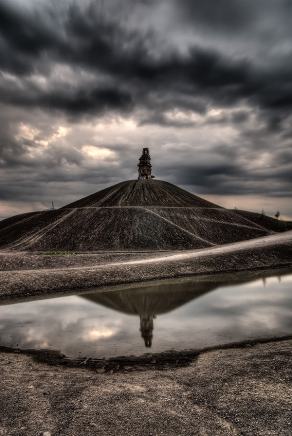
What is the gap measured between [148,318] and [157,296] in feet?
24.8

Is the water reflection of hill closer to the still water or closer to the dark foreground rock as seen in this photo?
the still water

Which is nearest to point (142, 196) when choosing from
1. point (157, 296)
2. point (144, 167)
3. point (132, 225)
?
point (132, 225)

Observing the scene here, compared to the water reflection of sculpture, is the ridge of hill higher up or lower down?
higher up

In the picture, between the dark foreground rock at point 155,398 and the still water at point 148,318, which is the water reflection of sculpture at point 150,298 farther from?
the dark foreground rock at point 155,398

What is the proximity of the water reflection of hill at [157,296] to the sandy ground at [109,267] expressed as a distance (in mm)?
3629

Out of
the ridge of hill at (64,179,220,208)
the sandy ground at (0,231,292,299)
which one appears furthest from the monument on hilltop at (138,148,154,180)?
the sandy ground at (0,231,292,299)

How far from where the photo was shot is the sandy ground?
3816 cm

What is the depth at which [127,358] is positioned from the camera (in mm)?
17562

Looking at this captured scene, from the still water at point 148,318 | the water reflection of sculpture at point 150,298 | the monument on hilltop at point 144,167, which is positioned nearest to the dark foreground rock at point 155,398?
the still water at point 148,318

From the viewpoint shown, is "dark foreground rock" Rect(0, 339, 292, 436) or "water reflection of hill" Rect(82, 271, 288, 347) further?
"water reflection of hill" Rect(82, 271, 288, 347)

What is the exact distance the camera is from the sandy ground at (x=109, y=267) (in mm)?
38159

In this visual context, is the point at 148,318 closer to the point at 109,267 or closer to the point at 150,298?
the point at 150,298

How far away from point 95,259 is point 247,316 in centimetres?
3328

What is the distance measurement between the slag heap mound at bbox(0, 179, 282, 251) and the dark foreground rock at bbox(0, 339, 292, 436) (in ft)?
226
